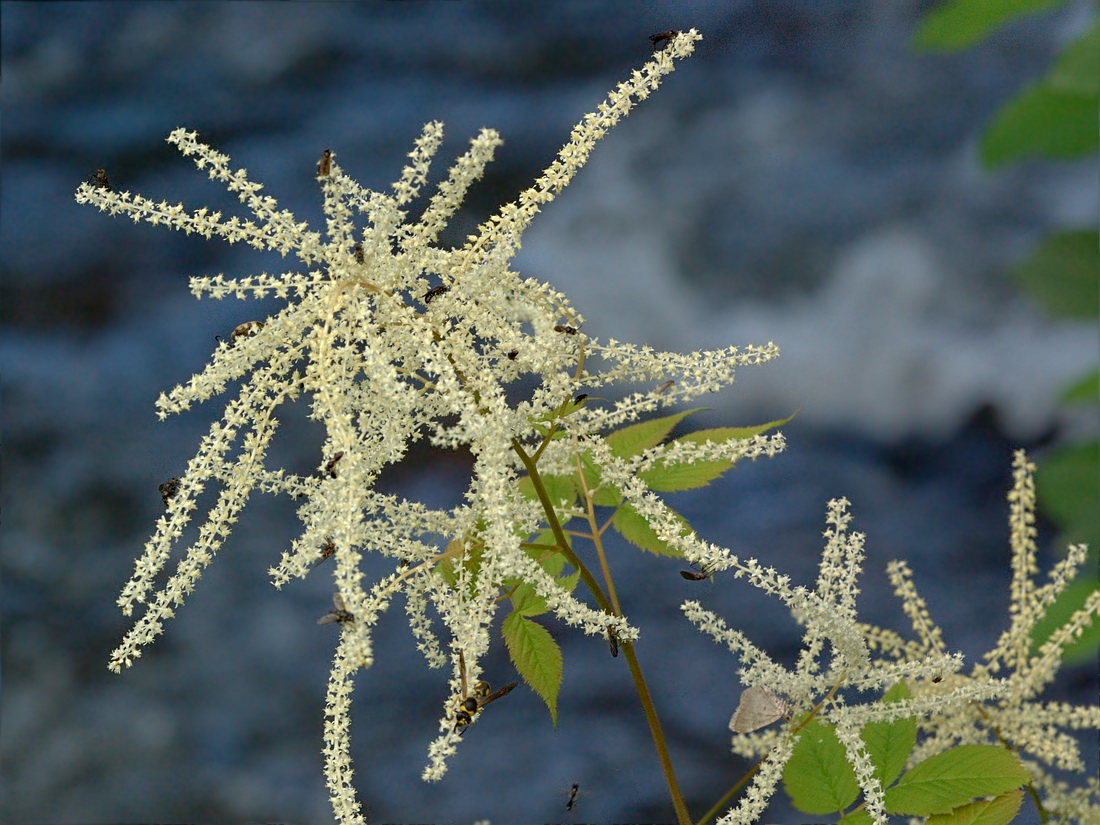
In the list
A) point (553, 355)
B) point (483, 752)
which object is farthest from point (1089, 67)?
point (483, 752)

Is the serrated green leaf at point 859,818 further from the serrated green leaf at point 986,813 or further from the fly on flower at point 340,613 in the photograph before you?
the fly on flower at point 340,613

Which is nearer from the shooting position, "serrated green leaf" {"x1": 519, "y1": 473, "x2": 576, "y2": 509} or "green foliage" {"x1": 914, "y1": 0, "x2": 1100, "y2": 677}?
"green foliage" {"x1": 914, "y1": 0, "x2": 1100, "y2": 677}

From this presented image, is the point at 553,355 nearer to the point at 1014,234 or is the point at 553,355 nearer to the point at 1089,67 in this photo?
the point at 1089,67

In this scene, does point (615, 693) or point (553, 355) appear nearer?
point (553, 355)

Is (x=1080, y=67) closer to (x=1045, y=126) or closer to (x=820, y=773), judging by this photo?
(x=1045, y=126)

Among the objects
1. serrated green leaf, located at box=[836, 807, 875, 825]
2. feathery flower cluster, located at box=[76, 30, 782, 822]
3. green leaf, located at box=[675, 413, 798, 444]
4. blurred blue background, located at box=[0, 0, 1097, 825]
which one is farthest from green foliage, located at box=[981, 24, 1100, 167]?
blurred blue background, located at box=[0, 0, 1097, 825]

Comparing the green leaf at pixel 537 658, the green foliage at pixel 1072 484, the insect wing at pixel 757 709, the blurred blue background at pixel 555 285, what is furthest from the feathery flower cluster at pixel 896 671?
the blurred blue background at pixel 555 285

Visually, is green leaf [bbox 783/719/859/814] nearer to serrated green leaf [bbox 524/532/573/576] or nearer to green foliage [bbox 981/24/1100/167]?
serrated green leaf [bbox 524/532/573/576]
